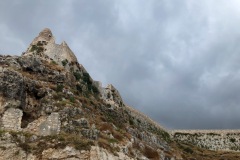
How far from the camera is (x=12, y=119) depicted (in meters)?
37.0

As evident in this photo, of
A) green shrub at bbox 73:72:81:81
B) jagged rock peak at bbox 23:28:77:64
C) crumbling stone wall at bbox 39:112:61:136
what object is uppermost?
jagged rock peak at bbox 23:28:77:64

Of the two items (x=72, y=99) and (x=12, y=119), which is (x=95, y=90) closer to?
(x=72, y=99)

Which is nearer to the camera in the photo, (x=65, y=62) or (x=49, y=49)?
(x=65, y=62)

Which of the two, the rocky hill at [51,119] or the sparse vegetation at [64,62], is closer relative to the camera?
the rocky hill at [51,119]

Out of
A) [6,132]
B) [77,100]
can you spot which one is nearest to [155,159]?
A: [77,100]

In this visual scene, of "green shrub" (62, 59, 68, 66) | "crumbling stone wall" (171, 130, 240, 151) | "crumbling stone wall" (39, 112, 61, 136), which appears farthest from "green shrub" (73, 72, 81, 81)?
"crumbling stone wall" (171, 130, 240, 151)

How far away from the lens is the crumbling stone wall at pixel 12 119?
1420 inches

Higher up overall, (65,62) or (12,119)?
(65,62)

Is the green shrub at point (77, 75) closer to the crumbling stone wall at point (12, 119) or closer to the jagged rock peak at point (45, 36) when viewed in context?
the jagged rock peak at point (45, 36)

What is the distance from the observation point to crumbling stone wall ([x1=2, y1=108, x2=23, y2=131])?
36.1 m

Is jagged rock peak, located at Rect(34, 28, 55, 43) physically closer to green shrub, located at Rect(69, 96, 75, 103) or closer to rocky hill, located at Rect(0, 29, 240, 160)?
rocky hill, located at Rect(0, 29, 240, 160)

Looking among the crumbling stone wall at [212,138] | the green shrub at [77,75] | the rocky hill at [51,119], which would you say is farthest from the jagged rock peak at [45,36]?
the crumbling stone wall at [212,138]

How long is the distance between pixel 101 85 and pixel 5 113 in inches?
1327

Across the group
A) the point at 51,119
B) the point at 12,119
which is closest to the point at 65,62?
the point at 51,119
